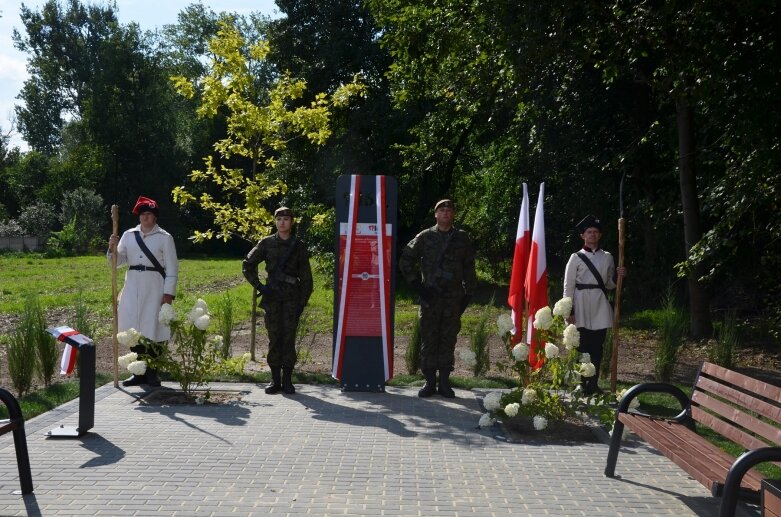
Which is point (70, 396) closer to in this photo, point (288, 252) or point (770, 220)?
point (288, 252)

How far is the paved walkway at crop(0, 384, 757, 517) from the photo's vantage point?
6.01 m

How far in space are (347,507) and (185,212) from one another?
52.3 meters

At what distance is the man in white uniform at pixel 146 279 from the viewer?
10375mm

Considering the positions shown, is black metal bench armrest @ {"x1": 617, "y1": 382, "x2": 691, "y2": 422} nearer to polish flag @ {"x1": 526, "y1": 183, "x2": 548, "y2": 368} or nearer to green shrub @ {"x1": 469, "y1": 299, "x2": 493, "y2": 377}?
polish flag @ {"x1": 526, "y1": 183, "x2": 548, "y2": 368}

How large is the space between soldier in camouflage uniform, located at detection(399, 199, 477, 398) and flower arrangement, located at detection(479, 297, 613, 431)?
136 centimetres

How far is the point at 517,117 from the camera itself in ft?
66.4

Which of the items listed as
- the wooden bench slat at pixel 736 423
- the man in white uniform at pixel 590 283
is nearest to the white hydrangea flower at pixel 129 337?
the man in white uniform at pixel 590 283

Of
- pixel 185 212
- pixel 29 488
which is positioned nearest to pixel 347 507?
pixel 29 488

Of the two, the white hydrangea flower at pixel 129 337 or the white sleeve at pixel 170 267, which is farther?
the white sleeve at pixel 170 267

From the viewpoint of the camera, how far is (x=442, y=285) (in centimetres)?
1009

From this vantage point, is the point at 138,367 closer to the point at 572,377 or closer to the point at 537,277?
the point at 537,277

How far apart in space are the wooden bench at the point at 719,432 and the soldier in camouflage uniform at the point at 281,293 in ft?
Answer: 14.4

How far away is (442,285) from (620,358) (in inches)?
216

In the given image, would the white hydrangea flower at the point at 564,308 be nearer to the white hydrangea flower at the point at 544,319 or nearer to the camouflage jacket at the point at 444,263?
the white hydrangea flower at the point at 544,319
